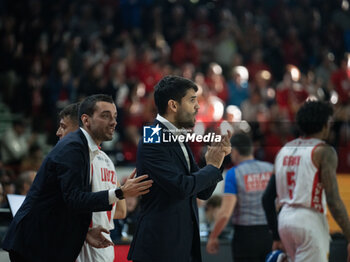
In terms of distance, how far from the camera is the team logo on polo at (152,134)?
3807 millimetres

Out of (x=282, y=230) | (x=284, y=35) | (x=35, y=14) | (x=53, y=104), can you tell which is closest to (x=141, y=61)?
(x=53, y=104)

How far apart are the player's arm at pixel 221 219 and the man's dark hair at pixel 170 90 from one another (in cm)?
223

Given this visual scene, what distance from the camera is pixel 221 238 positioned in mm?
6598

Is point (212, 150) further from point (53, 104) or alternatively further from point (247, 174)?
point (53, 104)

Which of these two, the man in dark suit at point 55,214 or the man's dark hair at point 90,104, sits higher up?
the man's dark hair at point 90,104

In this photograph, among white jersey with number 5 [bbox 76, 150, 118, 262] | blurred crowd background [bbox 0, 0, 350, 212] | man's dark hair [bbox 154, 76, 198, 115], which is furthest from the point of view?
blurred crowd background [bbox 0, 0, 350, 212]

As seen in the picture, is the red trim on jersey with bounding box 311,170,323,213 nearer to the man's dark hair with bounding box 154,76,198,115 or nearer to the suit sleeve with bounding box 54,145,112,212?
the man's dark hair with bounding box 154,76,198,115

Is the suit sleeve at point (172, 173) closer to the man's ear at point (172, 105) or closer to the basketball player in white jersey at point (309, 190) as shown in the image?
the man's ear at point (172, 105)

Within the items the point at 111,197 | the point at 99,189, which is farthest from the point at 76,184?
the point at 99,189

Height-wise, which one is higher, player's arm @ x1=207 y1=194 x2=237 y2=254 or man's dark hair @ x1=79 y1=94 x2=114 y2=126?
man's dark hair @ x1=79 y1=94 x2=114 y2=126

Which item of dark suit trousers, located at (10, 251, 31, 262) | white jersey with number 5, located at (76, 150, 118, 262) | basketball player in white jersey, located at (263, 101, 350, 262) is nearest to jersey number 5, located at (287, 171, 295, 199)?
basketball player in white jersey, located at (263, 101, 350, 262)

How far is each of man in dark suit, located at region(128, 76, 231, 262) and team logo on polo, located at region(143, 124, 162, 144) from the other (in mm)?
13

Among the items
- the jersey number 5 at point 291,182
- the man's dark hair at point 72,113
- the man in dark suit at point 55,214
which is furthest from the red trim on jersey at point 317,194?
the man's dark hair at point 72,113

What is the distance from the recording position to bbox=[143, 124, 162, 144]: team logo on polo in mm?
3807
